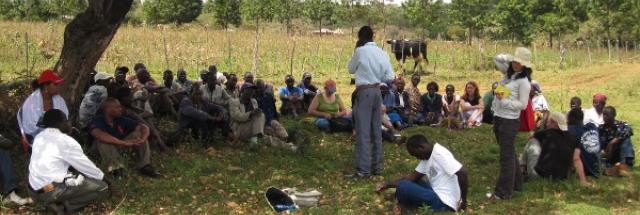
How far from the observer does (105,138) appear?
666cm

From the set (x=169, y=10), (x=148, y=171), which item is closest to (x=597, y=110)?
(x=148, y=171)

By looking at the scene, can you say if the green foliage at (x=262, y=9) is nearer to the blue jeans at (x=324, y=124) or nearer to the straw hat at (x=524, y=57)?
the blue jeans at (x=324, y=124)

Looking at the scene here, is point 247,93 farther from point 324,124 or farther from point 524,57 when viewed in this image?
point 524,57

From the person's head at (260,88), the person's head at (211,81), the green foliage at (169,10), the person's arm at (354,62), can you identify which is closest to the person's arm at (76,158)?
the person's arm at (354,62)

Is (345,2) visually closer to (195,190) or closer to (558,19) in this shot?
(558,19)

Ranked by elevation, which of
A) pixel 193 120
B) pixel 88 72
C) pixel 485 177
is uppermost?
pixel 88 72

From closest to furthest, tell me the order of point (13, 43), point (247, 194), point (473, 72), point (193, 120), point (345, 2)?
1. point (247, 194)
2. point (193, 120)
3. point (13, 43)
4. point (473, 72)
5. point (345, 2)

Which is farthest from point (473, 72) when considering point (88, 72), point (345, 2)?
point (345, 2)

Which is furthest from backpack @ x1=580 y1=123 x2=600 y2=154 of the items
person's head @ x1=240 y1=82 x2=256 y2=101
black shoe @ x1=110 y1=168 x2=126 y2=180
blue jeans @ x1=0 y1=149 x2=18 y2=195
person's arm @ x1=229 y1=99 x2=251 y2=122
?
blue jeans @ x1=0 y1=149 x2=18 y2=195

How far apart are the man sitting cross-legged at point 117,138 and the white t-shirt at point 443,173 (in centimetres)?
315

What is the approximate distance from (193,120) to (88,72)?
4.69ft

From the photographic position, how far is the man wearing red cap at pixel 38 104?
640 centimetres

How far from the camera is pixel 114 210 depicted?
19.6 ft

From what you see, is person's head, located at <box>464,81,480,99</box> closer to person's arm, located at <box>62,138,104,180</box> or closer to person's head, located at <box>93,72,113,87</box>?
person's head, located at <box>93,72,113,87</box>
